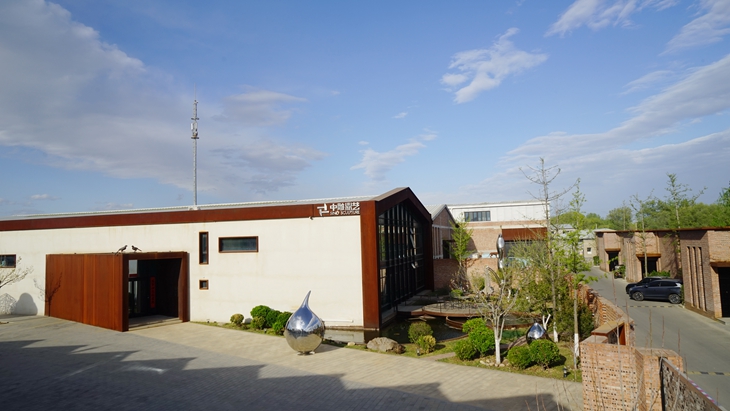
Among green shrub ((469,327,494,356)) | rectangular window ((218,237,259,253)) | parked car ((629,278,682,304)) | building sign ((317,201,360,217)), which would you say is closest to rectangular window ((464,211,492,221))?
parked car ((629,278,682,304))

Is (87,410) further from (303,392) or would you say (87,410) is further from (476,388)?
(476,388)

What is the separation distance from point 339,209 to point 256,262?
5.09 metres

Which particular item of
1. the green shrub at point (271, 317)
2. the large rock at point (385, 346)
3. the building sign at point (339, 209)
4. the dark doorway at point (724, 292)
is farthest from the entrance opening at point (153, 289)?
the dark doorway at point (724, 292)

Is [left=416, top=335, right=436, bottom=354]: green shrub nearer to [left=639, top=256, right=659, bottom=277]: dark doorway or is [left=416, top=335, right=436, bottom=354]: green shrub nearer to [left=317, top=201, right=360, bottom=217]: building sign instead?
[left=317, top=201, right=360, bottom=217]: building sign

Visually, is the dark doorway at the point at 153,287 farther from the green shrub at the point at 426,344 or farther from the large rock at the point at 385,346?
the green shrub at the point at 426,344

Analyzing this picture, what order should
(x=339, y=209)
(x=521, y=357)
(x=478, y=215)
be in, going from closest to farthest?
(x=521, y=357) < (x=339, y=209) < (x=478, y=215)

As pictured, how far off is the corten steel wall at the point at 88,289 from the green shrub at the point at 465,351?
14343 mm

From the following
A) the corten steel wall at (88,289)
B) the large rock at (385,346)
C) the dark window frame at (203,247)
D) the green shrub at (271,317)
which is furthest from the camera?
the dark window frame at (203,247)

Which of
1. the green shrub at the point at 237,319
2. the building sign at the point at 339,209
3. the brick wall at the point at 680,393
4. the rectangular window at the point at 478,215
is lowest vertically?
the green shrub at the point at 237,319

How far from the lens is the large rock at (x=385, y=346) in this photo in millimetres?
17219

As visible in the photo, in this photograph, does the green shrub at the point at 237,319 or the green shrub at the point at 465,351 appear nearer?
the green shrub at the point at 465,351

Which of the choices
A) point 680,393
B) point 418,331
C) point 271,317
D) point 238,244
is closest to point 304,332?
point 418,331

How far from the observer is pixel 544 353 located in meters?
14.0

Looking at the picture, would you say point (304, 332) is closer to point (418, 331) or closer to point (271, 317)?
point (418, 331)
